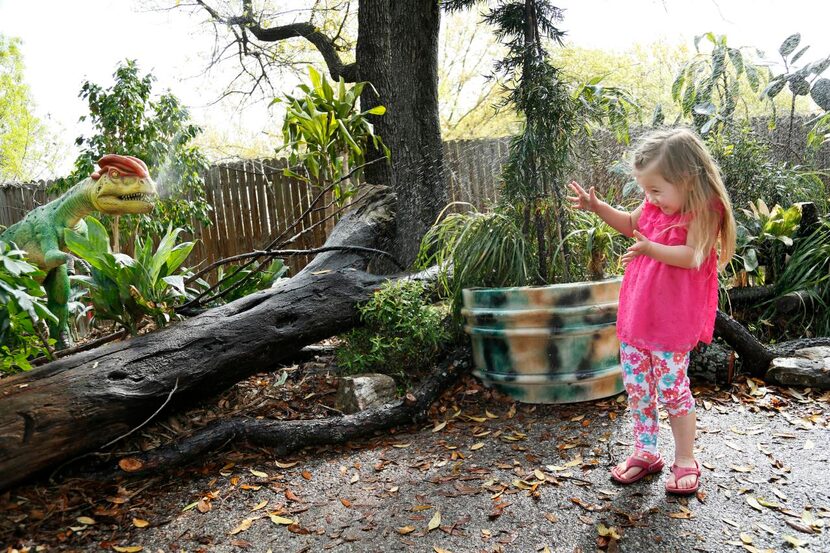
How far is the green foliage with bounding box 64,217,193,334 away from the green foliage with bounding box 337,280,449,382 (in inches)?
41.0

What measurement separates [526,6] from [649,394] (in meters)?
2.24

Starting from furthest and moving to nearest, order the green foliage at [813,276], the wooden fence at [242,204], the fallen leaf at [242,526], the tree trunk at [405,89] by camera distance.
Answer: the wooden fence at [242,204] → the tree trunk at [405,89] → the green foliage at [813,276] → the fallen leaf at [242,526]

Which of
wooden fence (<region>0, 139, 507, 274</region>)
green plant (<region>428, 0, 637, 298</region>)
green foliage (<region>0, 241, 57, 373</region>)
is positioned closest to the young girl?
green plant (<region>428, 0, 637, 298</region>)

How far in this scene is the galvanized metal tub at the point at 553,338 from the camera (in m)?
2.80

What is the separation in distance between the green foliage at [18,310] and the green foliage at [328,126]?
2218 millimetres

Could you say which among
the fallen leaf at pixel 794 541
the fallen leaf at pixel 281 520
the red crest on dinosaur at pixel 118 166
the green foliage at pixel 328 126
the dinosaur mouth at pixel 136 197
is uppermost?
the green foliage at pixel 328 126

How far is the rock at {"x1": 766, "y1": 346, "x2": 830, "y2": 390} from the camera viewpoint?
305cm

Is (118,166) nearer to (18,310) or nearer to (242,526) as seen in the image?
(18,310)

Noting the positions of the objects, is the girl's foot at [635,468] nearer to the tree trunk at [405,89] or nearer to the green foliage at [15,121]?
the tree trunk at [405,89]

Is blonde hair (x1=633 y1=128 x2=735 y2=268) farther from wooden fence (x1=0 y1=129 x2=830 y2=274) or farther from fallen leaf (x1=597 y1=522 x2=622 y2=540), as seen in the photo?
wooden fence (x1=0 y1=129 x2=830 y2=274)

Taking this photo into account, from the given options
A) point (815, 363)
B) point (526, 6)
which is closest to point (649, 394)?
point (815, 363)

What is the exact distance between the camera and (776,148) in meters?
8.33

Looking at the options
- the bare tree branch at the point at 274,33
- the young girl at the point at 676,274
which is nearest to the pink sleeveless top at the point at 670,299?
the young girl at the point at 676,274

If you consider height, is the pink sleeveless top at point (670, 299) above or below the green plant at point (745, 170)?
below
